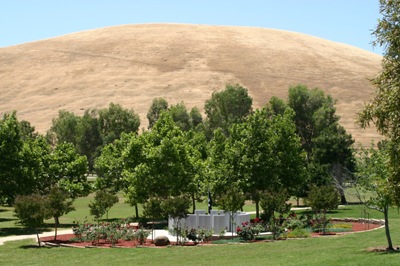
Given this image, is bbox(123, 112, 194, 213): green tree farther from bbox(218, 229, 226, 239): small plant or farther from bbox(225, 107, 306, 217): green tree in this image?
bbox(218, 229, 226, 239): small plant

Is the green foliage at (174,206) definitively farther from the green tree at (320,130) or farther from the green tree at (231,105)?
the green tree at (231,105)

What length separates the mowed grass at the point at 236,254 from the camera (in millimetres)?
25750

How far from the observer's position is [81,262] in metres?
29.8

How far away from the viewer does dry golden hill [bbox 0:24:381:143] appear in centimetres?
15312

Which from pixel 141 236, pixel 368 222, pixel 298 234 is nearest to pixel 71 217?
pixel 141 236

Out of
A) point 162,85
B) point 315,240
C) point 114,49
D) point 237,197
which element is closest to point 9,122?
point 237,197

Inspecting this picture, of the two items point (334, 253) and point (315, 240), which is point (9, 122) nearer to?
point (315, 240)

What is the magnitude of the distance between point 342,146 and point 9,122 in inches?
1448

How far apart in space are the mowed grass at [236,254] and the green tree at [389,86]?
4040mm

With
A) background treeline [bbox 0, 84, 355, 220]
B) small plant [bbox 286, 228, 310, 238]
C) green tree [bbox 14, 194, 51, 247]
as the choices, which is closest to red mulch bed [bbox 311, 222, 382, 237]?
small plant [bbox 286, 228, 310, 238]

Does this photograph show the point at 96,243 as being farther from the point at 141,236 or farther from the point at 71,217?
the point at 71,217

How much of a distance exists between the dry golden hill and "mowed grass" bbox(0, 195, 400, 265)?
337ft

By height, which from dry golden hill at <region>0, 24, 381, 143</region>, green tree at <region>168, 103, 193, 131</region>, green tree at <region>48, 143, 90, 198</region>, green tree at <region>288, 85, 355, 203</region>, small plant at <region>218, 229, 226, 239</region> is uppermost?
dry golden hill at <region>0, 24, 381, 143</region>

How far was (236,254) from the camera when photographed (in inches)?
1196
